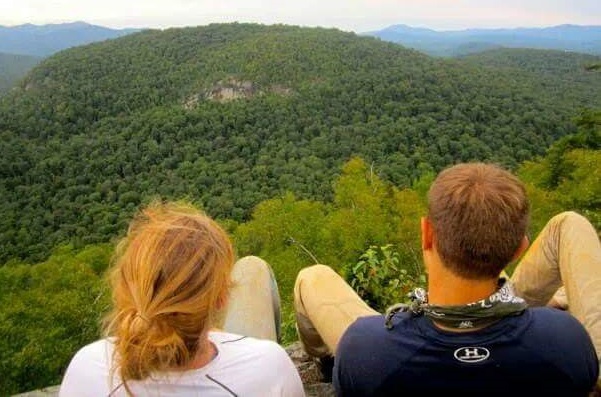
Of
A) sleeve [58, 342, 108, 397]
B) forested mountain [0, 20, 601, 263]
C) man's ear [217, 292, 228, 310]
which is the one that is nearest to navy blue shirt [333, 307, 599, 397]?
man's ear [217, 292, 228, 310]

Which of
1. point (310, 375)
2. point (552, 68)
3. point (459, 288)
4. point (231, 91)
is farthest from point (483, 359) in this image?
point (552, 68)

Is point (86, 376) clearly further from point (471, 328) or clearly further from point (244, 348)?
point (471, 328)

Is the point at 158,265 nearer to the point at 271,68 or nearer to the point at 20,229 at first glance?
the point at 20,229

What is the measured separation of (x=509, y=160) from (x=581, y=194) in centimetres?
2891

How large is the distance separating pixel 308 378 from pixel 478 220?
4.96ft

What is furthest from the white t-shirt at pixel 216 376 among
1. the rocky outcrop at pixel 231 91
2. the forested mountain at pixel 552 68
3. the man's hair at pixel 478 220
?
the forested mountain at pixel 552 68

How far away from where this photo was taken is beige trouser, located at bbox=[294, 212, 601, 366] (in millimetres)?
1996

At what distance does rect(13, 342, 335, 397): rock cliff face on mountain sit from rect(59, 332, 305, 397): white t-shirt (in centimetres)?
101

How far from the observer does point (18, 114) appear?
186ft

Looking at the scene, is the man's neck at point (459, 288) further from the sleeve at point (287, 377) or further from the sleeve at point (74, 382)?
the sleeve at point (74, 382)

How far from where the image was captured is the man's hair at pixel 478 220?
4.39 ft

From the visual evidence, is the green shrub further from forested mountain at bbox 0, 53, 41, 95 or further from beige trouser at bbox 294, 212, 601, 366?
forested mountain at bbox 0, 53, 41, 95

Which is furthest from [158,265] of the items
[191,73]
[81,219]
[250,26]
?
[250,26]

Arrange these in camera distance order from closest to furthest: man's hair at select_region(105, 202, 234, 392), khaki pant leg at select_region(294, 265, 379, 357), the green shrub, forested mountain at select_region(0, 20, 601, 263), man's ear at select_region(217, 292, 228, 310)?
1. man's hair at select_region(105, 202, 234, 392)
2. man's ear at select_region(217, 292, 228, 310)
3. khaki pant leg at select_region(294, 265, 379, 357)
4. the green shrub
5. forested mountain at select_region(0, 20, 601, 263)
